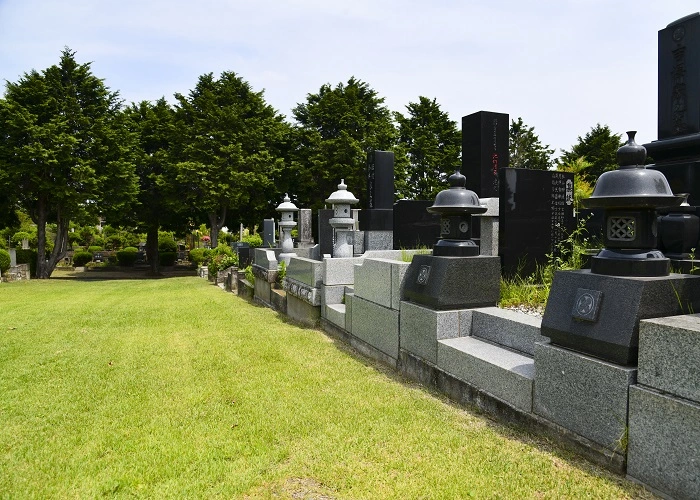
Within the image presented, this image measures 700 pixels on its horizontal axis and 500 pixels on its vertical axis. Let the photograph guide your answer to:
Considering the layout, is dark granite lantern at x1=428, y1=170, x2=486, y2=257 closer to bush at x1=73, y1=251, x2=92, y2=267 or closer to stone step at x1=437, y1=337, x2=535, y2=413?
stone step at x1=437, y1=337, x2=535, y2=413

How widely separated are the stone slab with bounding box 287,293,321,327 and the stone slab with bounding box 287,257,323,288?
38 centimetres

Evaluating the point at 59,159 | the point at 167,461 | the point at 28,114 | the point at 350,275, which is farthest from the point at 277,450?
the point at 28,114

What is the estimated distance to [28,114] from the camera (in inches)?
773

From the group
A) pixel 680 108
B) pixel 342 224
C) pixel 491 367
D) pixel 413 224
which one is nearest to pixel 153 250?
pixel 413 224

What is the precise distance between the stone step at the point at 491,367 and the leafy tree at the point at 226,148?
20.2 metres

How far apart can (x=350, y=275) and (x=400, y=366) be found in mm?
2495

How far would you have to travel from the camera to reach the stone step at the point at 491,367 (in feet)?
11.0

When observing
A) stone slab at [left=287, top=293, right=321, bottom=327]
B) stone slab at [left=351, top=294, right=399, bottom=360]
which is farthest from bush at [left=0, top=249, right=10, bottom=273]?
stone slab at [left=351, top=294, right=399, bottom=360]

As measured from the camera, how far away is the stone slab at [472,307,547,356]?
3799 millimetres

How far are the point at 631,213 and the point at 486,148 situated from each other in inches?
255

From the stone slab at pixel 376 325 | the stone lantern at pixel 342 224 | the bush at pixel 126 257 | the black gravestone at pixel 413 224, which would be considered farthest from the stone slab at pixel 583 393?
the bush at pixel 126 257

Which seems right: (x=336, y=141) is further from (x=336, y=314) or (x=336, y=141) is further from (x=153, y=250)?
(x=336, y=314)

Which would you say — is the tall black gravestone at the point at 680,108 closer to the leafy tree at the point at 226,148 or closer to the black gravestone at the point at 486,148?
the black gravestone at the point at 486,148

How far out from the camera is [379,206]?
11.1 metres
